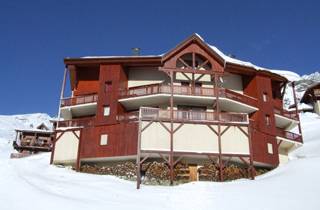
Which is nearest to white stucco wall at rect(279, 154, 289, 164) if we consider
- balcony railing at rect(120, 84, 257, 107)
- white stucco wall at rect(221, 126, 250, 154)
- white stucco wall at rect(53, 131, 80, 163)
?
balcony railing at rect(120, 84, 257, 107)

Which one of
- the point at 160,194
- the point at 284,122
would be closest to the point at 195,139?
the point at 160,194

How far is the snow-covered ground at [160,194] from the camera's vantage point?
17.0 m

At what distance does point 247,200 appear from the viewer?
1959 centimetres

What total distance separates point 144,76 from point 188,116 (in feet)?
27.8

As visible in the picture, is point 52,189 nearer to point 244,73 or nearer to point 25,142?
point 244,73

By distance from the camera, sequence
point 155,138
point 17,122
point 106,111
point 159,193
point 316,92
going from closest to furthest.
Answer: point 159,193
point 155,138
point 106,111
point 316,92
point 17,122

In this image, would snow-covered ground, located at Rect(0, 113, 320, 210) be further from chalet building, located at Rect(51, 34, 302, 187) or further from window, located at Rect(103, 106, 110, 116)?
window, located at Rect(103, 106, 110, 116)

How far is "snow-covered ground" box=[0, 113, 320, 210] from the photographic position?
55.7 ft

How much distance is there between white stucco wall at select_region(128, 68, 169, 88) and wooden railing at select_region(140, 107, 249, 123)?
6776 mm

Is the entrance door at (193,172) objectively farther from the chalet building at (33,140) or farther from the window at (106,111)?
the chalet building at (33,140)

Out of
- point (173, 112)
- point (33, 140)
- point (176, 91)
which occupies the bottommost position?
point (173, 112)

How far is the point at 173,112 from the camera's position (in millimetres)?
29578

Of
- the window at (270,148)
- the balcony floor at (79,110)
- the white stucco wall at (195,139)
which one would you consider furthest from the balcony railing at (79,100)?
the window at (270,148)

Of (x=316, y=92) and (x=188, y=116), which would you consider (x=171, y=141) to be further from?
(x=316, y=92)
